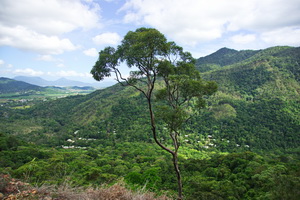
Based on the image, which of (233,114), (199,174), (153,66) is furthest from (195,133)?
(153,66)

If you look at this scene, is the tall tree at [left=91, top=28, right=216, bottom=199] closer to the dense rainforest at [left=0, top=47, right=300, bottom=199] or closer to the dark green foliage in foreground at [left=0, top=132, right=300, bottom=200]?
the dark green foliage in foreground at [left=0, top=132, right=300, bottom=200]

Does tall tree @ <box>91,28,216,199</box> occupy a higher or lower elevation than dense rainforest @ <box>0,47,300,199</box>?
higher

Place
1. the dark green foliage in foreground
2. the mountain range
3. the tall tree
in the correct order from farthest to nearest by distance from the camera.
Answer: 1. the mountain range
2. the dark green foliage in foreground
3. the tall tree

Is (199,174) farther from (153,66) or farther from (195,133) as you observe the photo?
(195,133)

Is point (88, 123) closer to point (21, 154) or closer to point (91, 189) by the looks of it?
point (21, 154)

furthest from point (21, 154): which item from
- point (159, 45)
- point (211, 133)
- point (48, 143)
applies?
point (211, 133)

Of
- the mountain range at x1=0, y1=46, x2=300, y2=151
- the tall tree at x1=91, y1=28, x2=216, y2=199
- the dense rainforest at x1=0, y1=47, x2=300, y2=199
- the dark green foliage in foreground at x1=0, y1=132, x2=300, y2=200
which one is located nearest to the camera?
the tall tree at x1=91, y1=28, x2=216, y2=199

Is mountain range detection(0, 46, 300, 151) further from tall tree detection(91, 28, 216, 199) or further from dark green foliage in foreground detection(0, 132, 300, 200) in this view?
tall tree detection(91, 28, 216, 199)

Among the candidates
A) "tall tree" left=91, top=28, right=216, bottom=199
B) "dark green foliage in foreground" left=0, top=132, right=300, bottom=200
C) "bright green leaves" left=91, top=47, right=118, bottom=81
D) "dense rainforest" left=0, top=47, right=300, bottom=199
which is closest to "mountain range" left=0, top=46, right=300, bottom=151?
"dense rainforest" left=0, top=47, right=300, bottom=199

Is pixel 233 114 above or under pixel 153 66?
under

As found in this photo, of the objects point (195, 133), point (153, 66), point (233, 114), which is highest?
point (153, 66)

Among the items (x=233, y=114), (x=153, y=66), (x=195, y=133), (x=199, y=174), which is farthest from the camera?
(x=233, y=114)

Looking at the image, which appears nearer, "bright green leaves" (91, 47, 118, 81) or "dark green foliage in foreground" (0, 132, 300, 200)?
"bright green leaves" (91, 47, 118, 81)

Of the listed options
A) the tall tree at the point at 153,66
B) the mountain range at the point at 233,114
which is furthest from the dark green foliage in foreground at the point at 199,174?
the mountain range at the point at 233,114
